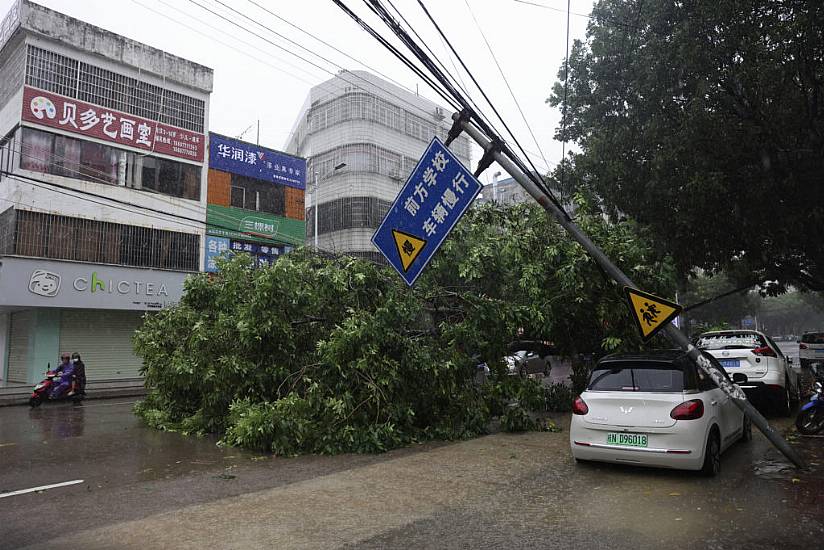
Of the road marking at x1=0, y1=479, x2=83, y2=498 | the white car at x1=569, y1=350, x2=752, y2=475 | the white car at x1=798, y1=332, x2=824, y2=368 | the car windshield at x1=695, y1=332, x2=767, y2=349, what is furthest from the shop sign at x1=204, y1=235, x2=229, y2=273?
the white car at x1=798, y1=332, x2=824, y2=368

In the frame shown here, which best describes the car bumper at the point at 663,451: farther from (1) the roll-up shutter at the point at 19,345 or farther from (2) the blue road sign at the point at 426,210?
(1) the roll-up shutter at the point at 19,345

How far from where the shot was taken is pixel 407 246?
7.64 m

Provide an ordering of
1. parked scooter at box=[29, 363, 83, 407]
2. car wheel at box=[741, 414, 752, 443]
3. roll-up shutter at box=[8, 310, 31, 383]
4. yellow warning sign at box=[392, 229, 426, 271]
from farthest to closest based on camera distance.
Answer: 1. roll-up shutter at box=[8, 310, 31, 383]
2. parked scooter at box=[29, 363, 83, 407]
3. car wheel at box=[741, 414, 752, 443]
4. yellow warning sign at box=[392, 229, 426, 271]

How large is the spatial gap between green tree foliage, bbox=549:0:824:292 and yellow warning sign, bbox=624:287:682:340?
21.5ft

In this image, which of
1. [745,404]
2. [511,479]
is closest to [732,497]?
[745,404]

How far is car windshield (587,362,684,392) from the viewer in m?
6.60

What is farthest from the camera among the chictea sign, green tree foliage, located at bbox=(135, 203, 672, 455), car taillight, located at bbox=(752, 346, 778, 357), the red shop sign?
the red shop sign

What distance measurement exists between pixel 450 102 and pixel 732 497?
5.63 metres

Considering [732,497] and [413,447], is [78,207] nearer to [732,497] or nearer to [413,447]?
[413,447]

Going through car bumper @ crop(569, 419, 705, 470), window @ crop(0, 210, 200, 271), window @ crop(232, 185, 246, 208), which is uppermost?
window @ crop(232, 185, 246, 208)

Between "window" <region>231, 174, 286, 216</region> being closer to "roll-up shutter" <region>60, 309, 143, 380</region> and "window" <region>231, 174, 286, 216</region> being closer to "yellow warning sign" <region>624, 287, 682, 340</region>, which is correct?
"roll-up shutter" <region>60, 309, 143, 380</region>

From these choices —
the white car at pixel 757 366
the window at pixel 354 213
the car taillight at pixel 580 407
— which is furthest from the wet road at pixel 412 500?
the window at pixel 354 213

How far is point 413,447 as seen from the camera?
8.62 meters

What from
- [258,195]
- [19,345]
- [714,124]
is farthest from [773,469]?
[19,345]
